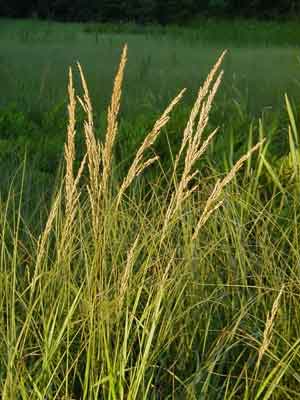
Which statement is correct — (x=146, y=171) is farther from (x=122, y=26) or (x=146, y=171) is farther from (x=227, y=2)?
(x=227, y=2)

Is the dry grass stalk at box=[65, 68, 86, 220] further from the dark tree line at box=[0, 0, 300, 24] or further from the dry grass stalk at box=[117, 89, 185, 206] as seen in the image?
the dark tree line at box=[0, 0, 300, 24]

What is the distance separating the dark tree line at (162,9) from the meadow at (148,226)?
9863mm

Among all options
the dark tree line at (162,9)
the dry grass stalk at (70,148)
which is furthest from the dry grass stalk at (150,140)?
the dark tree line at (162,9)

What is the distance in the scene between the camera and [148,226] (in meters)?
3.38

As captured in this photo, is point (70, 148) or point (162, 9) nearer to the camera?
point (70, 148)

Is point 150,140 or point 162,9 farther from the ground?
point 150,140

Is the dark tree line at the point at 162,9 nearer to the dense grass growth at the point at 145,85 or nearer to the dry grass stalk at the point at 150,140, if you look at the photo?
the dense grass growth at the point at 145,85

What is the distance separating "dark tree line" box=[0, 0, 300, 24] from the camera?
2417 centimetres

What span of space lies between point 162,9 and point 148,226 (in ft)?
72.2

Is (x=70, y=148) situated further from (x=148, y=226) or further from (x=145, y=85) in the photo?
(x=145, y=85)

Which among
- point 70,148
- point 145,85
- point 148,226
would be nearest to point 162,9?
point 145,85

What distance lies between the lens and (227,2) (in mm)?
24625

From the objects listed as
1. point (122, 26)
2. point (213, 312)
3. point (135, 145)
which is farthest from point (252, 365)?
point (122, 26)

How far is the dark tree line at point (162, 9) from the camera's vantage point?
2417cm
